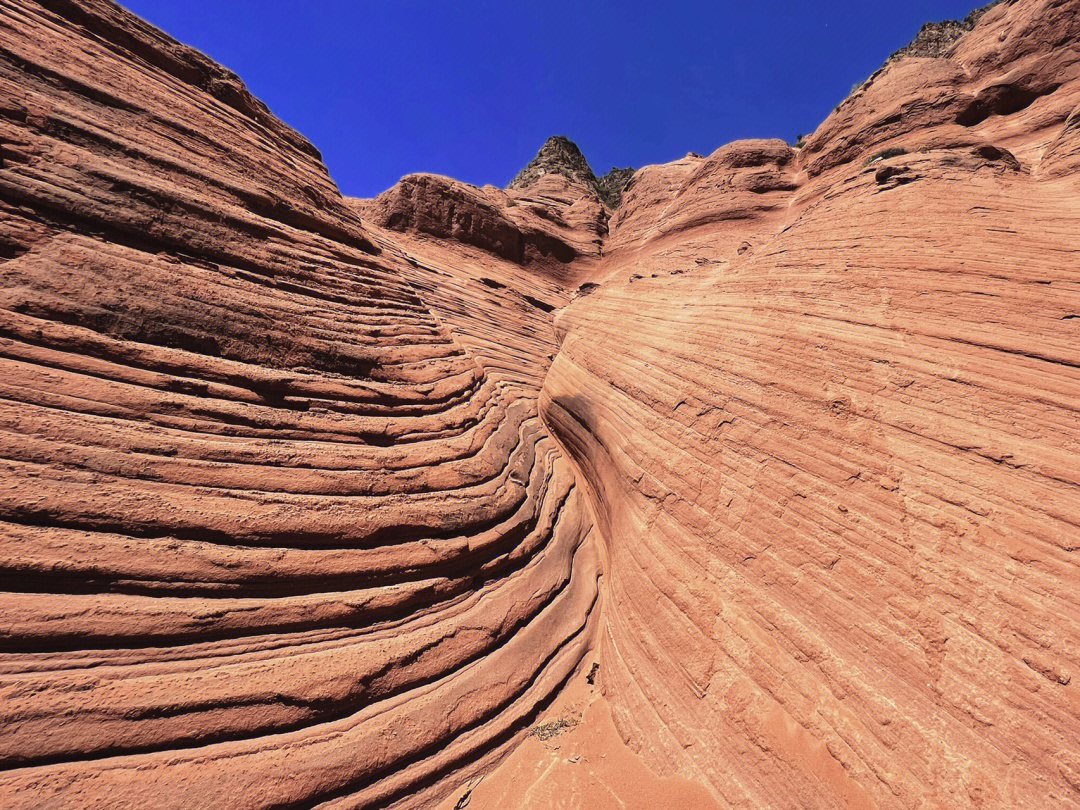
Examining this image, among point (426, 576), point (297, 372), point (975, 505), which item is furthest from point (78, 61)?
point (975, 505)

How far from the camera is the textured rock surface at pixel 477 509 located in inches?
98.0

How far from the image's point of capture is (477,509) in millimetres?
4602

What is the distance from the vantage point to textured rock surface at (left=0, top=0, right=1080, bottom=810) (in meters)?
2.49

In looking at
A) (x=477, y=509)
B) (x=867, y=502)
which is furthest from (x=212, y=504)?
(x=867, y=502)

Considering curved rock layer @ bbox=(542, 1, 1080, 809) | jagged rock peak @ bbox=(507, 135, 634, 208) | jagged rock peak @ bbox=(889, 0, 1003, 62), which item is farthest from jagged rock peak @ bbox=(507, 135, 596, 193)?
curved rock layer @ bbox=(542, 1, 1080, 809)

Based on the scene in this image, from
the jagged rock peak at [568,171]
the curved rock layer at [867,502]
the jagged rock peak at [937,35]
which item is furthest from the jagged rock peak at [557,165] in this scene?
the curved rock layer at [867,502]

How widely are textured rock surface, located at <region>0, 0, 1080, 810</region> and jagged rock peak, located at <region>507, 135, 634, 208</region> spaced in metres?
24.6

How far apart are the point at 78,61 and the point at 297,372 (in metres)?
4.10

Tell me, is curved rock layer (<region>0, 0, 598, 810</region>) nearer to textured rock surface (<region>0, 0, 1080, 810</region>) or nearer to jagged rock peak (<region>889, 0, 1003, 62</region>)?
textured rock surface (<region>0, 0, 1080, 810</region>)

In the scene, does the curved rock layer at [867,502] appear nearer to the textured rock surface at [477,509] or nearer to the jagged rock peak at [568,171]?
the textured rock surface at [477,509]

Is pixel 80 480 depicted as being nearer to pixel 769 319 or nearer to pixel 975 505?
pixel 975 505

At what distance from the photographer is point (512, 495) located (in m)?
5.18

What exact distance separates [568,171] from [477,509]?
29056mm

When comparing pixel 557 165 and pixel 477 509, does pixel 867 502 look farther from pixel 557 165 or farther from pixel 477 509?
pixel 557 165
